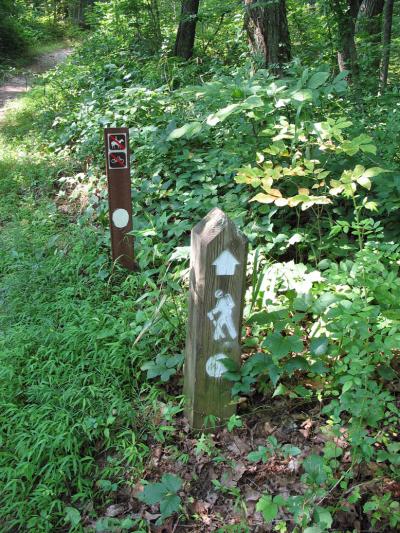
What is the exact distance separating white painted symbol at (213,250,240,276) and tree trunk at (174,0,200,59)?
27.7 feet

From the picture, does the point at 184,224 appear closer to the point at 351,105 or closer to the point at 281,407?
the point at 281,407

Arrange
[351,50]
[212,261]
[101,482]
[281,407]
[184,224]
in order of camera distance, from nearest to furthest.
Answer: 1. [212,261]
2. [101,482]
3. [281,407]
4. [184,224]
5. [351,50]

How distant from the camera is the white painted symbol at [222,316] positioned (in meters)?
2.39

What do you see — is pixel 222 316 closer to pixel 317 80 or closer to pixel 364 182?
pixel 364 182

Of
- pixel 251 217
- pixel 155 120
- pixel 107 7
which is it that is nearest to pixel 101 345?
pixel 251 217

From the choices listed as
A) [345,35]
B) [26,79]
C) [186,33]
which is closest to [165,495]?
[345,35]

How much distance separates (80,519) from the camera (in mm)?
2342

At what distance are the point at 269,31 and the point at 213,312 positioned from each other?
4.52 meters

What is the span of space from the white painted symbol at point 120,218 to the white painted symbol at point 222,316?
1.67 m

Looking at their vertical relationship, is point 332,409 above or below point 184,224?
below

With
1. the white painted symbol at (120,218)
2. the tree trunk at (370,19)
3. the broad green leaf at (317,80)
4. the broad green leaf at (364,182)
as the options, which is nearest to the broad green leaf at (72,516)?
the white painted symbol at (120,218)

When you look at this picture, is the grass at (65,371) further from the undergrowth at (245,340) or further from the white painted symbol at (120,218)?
the white painted symbol at (120,218)

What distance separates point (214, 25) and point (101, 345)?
31.2ft

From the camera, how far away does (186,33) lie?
966cm
